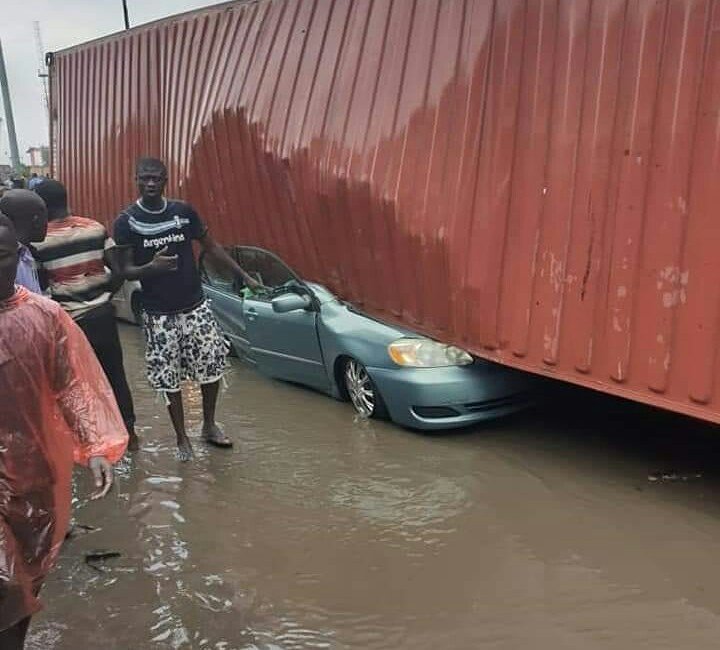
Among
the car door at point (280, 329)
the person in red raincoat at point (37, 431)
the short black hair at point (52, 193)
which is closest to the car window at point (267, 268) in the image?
the car door at point (280, 329)

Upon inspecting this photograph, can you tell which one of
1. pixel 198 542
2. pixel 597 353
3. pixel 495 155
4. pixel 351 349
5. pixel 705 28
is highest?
pixel 705 28

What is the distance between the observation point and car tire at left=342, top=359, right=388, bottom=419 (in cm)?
574

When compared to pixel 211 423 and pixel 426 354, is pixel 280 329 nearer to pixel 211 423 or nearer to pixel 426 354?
pixel 211 423

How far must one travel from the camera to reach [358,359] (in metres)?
5.73

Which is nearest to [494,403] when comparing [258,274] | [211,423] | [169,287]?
[211,423]

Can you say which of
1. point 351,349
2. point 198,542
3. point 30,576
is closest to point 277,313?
point 351,349

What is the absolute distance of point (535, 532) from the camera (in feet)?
13.4

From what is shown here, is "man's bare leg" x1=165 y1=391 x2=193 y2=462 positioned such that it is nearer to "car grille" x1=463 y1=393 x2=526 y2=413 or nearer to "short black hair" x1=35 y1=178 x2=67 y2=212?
"short black hair" x1=35 y1=178 x2=67 y2=212

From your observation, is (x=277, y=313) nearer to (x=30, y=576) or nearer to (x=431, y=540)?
(x=431, y=540)

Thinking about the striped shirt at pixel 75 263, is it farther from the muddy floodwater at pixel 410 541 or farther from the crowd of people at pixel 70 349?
the muddy floodwater at pixel 410 541

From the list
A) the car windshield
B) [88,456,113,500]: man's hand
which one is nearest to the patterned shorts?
the car windshield

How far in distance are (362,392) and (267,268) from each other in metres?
1.64

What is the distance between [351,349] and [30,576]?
3.48 m

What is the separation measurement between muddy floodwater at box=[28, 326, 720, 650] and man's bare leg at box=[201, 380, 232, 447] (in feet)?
0.33
